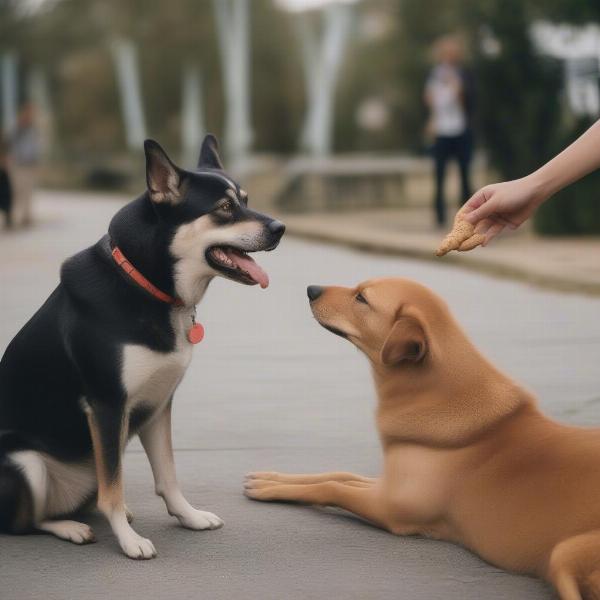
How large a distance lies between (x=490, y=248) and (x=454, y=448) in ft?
36.1

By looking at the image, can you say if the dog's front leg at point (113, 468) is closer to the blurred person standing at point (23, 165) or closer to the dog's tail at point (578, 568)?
the dog's tail at point (578, 568)

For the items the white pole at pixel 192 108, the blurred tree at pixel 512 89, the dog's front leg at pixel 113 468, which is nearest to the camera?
the dog's front leg at pixel 113 468

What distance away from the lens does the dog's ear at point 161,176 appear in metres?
4.37

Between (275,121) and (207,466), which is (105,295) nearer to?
(207,466)

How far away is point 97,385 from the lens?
4.32 m

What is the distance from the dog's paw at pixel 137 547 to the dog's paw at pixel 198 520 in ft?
1.06

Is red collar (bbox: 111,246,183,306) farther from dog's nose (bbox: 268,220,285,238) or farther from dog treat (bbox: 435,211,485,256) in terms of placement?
dog treat (bbox: 435,211,485,256)

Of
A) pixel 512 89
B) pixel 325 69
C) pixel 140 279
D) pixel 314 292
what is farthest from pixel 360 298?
pixel 325 69

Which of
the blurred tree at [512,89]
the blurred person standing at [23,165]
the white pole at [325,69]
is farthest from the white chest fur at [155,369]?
the white pole at [325,69]

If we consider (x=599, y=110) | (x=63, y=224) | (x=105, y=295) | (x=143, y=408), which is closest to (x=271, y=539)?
(x=143, y=408)

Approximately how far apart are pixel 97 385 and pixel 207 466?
141 cm

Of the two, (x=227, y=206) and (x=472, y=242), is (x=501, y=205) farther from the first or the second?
(x=227, y=206)

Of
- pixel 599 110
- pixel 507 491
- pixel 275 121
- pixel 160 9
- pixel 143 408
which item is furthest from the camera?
pixel 275 121

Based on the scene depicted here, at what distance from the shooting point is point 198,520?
4688 mm
